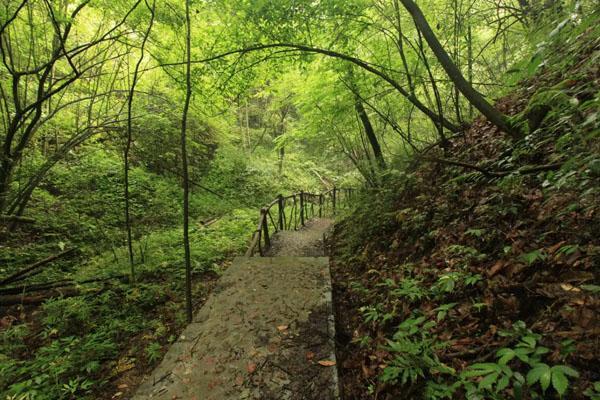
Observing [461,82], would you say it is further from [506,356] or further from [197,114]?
[197,114]

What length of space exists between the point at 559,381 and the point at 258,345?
8.31 ft

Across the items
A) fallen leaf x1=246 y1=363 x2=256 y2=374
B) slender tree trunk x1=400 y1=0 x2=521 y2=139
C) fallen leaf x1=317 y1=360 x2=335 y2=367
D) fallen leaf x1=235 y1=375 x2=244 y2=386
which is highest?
slender tree trunk x1=400 y1=0 x2=521 y2=139

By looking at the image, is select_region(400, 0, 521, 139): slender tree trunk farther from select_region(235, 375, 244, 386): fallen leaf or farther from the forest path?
select_region(235, 375, 244, 386): fallen leaf

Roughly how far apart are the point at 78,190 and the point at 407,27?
10.5 meters

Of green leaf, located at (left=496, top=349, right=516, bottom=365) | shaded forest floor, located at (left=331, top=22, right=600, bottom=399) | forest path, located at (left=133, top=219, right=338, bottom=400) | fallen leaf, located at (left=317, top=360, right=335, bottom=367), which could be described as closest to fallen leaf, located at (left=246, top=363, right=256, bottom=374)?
forest path, located at (left=133, top=219, right=338, bottom=400)

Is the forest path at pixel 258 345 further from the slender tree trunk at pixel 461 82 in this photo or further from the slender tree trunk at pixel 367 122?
the slender tree trunk at pixel 367 122

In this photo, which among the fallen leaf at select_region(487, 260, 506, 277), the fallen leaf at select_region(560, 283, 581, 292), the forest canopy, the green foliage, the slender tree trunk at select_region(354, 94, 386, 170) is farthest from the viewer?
the slender tree trunk at select_region(354, 94, 386, 170)

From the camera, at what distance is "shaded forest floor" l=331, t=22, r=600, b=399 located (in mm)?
1675

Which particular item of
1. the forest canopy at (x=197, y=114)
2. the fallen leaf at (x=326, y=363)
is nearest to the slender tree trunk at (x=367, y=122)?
the forest canopy at (x=197, y=114)

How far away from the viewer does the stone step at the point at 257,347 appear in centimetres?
257

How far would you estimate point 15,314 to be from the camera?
4.69 meters

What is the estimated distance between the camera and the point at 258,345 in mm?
3066

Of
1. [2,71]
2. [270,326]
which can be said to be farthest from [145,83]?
[270,326]

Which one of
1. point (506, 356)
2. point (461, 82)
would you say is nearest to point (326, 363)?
point (506, 356)
